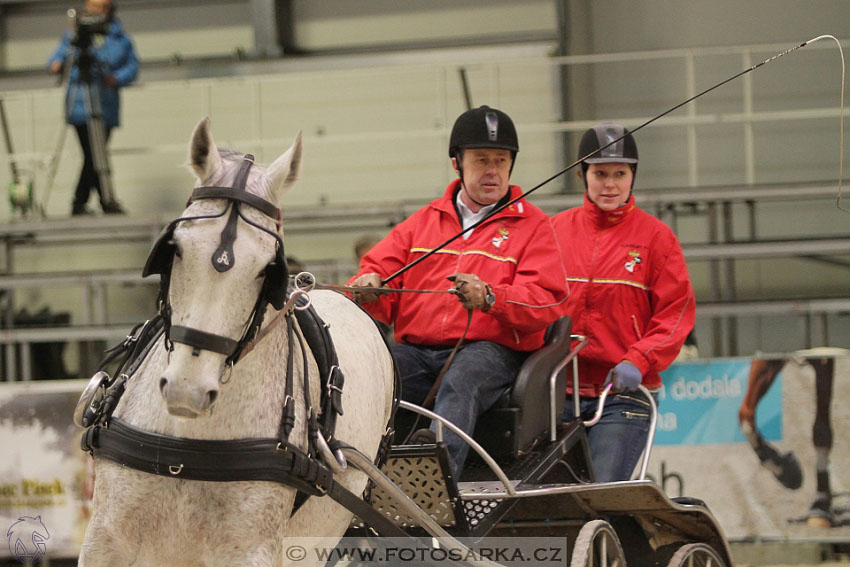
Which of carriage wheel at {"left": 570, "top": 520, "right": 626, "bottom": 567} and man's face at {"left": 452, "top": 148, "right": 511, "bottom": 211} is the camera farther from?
carriage wheel at {"left": 570, "top": 520, "right": 626, "bottom": 567}

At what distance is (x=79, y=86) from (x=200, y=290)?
741 centimetres

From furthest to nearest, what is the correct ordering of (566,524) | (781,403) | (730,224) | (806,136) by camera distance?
1. (806,136)
2. (730,224)
3. (781,403)
4. (566,524)

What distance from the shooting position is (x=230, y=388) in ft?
7.89

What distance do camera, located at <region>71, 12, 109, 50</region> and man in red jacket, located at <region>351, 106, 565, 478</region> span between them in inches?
228

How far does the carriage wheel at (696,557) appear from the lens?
12.1 ft

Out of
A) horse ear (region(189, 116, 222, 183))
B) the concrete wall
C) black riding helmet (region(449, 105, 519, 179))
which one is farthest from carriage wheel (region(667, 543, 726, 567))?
the concrete wall

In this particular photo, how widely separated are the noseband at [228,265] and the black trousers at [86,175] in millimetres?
7183

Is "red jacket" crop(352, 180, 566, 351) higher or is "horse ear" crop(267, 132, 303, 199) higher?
"horse ear" crop(267, 132, 303, 199)

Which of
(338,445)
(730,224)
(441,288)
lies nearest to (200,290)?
(338,445)

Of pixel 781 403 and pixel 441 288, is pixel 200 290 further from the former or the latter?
pixel 781 403

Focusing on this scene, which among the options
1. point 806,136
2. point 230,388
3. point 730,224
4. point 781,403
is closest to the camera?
point 230,388

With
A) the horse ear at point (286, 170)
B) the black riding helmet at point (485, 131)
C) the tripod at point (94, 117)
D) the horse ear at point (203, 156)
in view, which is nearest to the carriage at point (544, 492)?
the black riding helmet at point (485, 131)

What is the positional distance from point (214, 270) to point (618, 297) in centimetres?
219

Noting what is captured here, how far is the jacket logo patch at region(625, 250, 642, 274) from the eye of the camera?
4.03 metres
